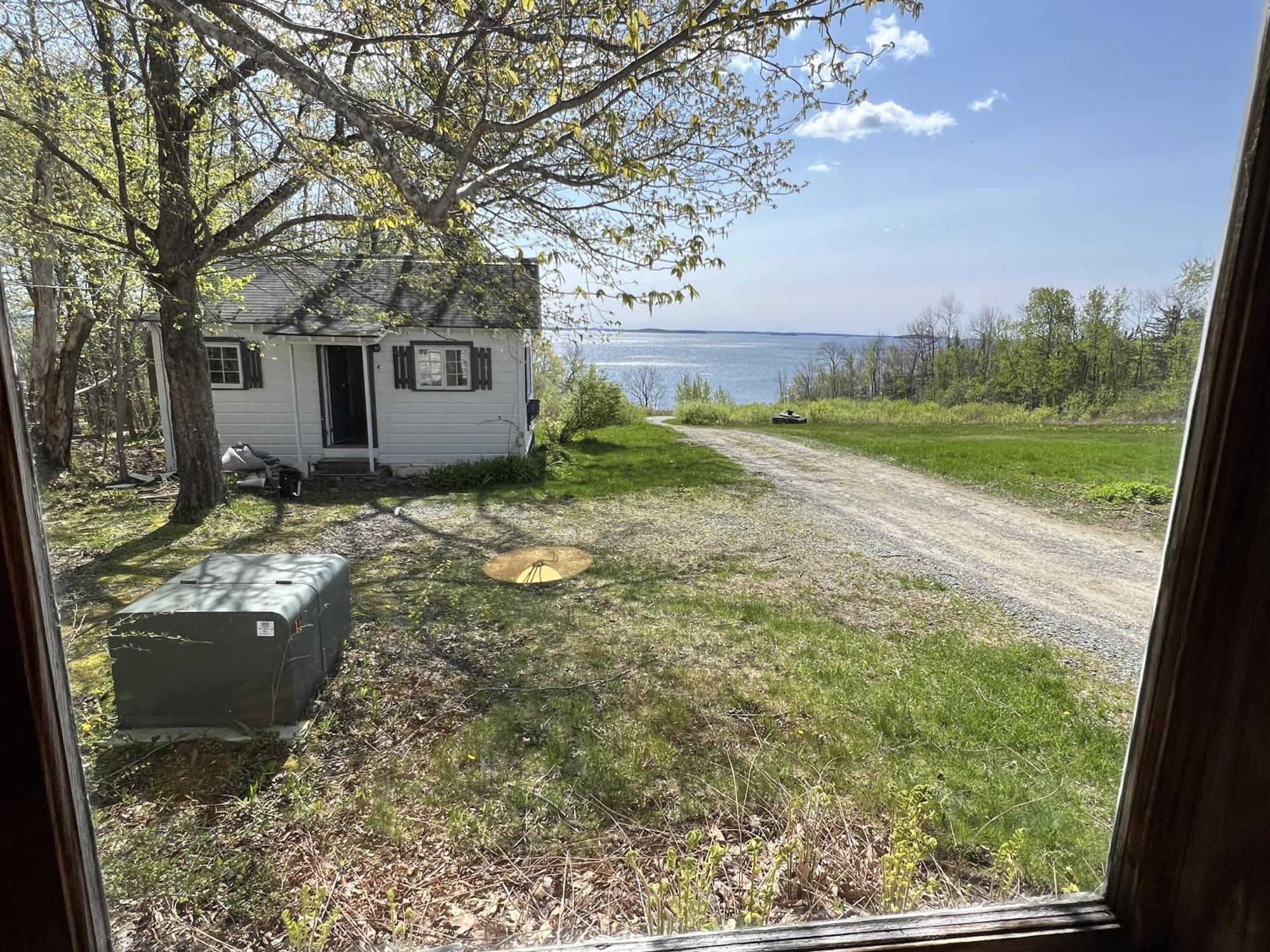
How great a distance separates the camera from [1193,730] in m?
0.55

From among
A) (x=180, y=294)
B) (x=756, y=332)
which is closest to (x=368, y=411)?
(x=180, y=294)

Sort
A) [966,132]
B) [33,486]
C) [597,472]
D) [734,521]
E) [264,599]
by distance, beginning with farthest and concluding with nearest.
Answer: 1. [597,472]
2. [734,521]
3. [264,599]
4. [966,132]
5. [33,486]

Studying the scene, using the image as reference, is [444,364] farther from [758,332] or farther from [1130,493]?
[1130,493]

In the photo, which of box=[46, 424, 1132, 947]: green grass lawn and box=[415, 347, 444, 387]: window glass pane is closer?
box=[46, 424, 1132, 947]: green grass lawn

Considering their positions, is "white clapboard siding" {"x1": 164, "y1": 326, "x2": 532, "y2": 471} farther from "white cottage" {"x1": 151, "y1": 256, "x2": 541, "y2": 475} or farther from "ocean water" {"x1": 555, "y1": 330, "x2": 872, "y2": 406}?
"ocean water" {"x1": 555, "y1": 330, "x2": 872, "y2": 406}

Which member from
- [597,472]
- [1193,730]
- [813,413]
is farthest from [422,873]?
[597,472]

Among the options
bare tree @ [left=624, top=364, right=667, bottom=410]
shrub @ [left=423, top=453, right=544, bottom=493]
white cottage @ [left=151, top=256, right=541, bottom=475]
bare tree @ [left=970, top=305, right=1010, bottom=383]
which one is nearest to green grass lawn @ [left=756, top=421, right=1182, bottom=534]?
bare tree @ [left=970, top=305, right=1010, bottom=383]

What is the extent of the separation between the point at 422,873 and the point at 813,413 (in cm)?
322

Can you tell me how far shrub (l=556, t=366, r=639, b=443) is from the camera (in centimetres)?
767

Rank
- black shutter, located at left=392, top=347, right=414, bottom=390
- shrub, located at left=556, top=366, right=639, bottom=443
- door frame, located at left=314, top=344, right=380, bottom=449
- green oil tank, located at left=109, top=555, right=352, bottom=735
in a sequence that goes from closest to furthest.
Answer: green oil tank, located at left=109, top=555, right=352, bottom=735 → door frame, located at left=314, top=344, right=380, bottom=449 → black shutter, located at left=392, top=347, right=414, bottom=390 → shrub, located at left=556, top=366, right=639, bottom=443

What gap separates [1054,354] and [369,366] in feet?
20.2

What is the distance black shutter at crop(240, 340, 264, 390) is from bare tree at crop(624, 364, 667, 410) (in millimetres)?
3369

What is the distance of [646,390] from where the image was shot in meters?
6.06

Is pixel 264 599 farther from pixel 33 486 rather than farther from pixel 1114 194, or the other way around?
pixel 1114 194
